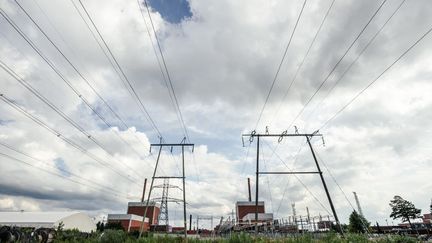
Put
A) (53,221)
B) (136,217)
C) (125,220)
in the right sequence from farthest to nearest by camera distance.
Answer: (136,217) → (125,220) → (53,221)

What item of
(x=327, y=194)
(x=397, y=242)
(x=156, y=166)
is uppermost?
(x=156, y=166)

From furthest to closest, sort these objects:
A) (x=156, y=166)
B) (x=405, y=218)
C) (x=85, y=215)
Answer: (x=405, y=218) → (x=85, y=215) → (x=156, y=166)

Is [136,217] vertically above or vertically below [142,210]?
below

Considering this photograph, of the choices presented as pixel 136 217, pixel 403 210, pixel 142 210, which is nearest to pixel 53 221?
pixel 136 217

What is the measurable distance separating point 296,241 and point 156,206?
68093 mm

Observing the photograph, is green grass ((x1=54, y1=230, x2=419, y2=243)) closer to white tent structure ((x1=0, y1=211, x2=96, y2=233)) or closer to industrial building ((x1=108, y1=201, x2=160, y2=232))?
white tent structure ((x1=0, y1=211, x2=96, y2=233))

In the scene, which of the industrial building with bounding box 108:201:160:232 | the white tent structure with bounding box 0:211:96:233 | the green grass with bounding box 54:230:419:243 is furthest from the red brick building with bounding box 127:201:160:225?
the green grass with bounding box 54:230:419:243

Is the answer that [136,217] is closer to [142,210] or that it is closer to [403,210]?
[142,210]

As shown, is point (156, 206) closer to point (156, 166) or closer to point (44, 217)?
point (44, 217)

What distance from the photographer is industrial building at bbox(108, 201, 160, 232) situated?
56219 mm

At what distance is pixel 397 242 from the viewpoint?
12.2 meters

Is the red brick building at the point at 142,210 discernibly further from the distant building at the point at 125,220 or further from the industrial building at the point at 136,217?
the distant building at the point at 125,220

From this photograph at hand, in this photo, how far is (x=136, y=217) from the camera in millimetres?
60094

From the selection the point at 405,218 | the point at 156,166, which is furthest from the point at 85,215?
the point at 405,218
